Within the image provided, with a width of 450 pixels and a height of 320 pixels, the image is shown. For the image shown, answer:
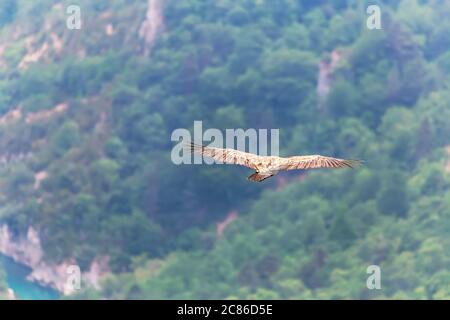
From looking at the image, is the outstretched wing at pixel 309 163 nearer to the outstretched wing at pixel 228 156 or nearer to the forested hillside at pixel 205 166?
the outstretched wing at pixel 228 156

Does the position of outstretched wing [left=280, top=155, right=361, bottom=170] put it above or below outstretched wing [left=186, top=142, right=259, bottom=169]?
below

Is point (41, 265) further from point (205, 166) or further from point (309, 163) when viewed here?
point (309, 163)

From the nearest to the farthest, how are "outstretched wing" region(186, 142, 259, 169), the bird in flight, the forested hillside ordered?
the bird in flight → "outstretched wing" region(186, 142, 259, 169) → the forested hillside

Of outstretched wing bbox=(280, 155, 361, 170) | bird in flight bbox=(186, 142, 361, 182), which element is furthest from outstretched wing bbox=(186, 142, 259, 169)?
outstretched wing bbox=(280, 155, 361, 170)

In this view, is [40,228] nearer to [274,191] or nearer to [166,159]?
[166,159]

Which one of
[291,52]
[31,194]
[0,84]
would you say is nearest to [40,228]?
[31,194]

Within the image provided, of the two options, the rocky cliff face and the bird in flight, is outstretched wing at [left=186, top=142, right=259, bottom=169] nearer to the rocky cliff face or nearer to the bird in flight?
the bird in flight

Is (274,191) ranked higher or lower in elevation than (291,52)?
lower

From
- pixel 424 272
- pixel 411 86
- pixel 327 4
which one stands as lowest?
pixel 424 272

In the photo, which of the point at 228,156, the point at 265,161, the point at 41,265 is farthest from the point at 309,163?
the point at 41,265
